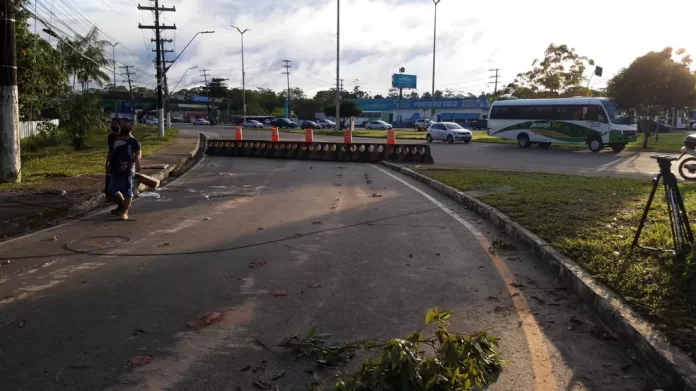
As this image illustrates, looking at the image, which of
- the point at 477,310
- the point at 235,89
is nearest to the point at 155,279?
the point at 477,310

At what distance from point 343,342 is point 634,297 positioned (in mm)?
2625

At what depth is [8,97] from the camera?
1250 centimetres

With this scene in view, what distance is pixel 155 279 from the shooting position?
19.7ft

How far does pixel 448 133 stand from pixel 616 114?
1123cm

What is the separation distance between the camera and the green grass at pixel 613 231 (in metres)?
4.87

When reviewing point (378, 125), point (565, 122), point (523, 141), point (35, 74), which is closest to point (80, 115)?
point (35, 74)

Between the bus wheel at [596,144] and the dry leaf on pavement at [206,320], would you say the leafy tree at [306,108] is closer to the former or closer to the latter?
the bus wheel at [596,144]

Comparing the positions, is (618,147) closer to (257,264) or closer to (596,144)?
(596,144)

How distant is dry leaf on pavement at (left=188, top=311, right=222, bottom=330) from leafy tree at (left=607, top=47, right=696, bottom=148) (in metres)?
32.5

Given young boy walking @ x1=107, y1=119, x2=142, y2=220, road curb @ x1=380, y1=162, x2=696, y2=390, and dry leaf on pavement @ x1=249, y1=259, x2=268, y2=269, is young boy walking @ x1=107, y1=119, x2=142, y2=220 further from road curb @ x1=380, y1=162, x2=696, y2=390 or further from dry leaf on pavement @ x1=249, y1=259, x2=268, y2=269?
road curb @ x1=380, y1=162, x2=696, y2=390

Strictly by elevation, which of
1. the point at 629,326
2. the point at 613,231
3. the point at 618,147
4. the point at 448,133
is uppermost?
the point at 448,133

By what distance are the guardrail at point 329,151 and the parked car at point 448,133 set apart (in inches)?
697

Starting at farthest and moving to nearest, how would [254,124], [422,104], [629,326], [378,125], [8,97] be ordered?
1. [422,104]
2. [254,124]
3. [378,125]
4. [8,97]
5. [629,326]

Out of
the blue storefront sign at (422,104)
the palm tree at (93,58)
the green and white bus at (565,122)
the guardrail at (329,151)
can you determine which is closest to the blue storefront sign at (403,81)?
the blue storefront sign at (422,104)
